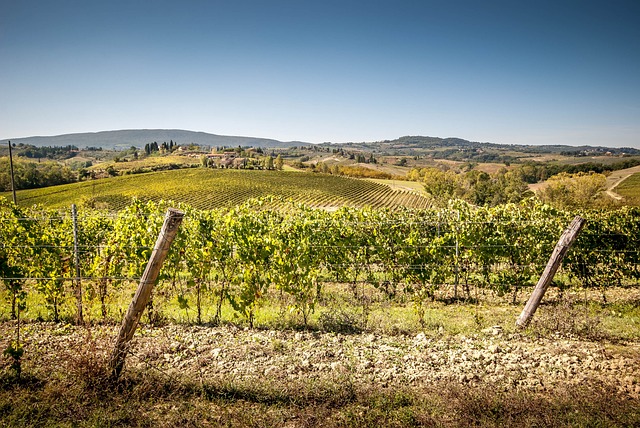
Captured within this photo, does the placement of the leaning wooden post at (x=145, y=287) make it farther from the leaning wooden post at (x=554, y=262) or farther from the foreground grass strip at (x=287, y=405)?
the leaning wooden post at (x=554, y=262)

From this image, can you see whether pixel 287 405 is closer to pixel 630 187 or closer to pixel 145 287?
pixel 145 287

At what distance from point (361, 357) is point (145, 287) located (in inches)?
115

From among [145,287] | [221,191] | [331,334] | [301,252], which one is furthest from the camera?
[221,191]

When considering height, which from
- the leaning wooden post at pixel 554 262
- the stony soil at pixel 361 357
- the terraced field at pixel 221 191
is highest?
the leaning wooden post at pixel 554 262

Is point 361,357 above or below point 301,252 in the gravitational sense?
below

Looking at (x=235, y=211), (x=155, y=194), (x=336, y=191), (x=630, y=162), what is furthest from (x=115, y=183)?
(x=630, y=162)

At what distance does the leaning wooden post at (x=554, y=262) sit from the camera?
6.17m

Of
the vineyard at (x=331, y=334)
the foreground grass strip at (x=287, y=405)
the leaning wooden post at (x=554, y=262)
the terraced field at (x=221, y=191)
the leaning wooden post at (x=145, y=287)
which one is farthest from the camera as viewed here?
the terraced field at (x=221, y=191)

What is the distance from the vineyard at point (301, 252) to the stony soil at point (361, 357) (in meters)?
0.96

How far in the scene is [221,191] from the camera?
70125 millimetres

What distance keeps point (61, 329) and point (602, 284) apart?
42.2 ft

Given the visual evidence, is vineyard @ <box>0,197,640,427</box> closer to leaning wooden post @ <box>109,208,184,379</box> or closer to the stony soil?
the stony soil

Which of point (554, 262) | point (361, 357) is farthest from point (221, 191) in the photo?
point (361, 357)

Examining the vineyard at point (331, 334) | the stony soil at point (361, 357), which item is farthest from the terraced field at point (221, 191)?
the stony soil at point (361, 357)
